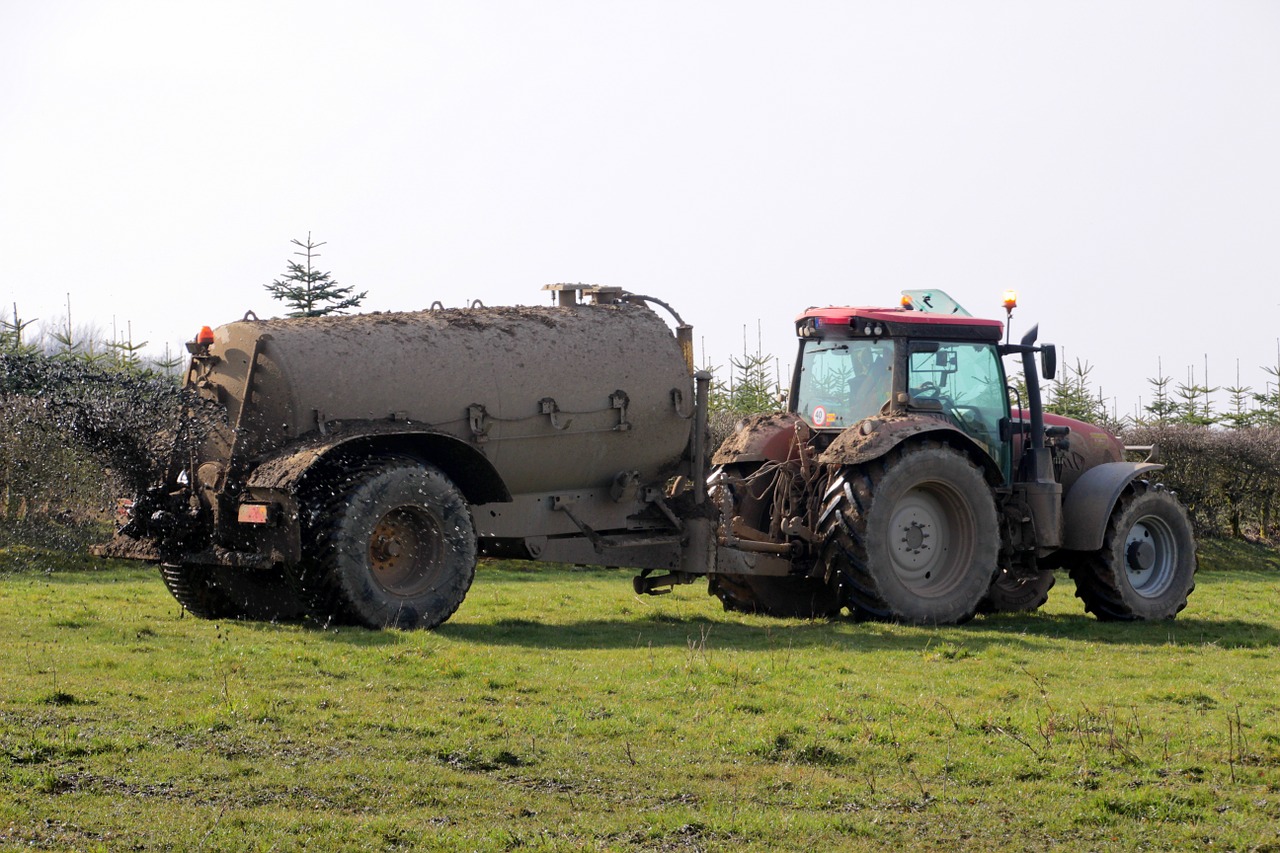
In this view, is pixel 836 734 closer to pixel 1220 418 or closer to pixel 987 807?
pixel 987 807

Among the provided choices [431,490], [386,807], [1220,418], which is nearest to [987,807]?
[386,807]

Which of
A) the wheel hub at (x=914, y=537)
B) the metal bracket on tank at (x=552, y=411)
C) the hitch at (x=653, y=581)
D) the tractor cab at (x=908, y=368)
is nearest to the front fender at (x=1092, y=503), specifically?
the tractor cab at (x=908, y=368)

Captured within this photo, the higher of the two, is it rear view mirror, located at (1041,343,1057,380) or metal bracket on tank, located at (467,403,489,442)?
rear view mirror, located at (1041,343,1057,380)

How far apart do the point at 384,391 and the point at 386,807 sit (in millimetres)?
6032

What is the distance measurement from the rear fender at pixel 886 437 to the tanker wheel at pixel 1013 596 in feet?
7.42

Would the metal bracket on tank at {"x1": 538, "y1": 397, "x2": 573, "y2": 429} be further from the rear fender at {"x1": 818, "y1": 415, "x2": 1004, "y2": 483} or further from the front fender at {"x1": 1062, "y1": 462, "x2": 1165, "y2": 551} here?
the front fender at {"x1": 1062, "y1": 462, "x2": 1165, "y2": 551}

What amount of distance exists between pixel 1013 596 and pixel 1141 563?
1.40 m

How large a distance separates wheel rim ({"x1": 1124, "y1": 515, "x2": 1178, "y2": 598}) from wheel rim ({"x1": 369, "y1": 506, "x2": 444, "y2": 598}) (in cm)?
716

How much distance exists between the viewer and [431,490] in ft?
39.2

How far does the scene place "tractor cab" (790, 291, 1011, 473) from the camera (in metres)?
13.9

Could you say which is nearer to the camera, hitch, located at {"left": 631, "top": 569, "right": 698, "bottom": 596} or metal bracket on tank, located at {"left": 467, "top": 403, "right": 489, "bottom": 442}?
metal bracket on tank, located at {"left": 467, "top": 403, "right": 489, "bottom": 442}

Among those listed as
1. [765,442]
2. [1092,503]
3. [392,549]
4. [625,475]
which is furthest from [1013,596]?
[392,549]

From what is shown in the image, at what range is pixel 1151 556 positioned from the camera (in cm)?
1520

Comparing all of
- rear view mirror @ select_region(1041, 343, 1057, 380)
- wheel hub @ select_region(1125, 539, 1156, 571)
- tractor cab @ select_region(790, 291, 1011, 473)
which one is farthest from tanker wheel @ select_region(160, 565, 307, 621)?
wheel hub @ select_region(1125, 539, 1156, 571)
